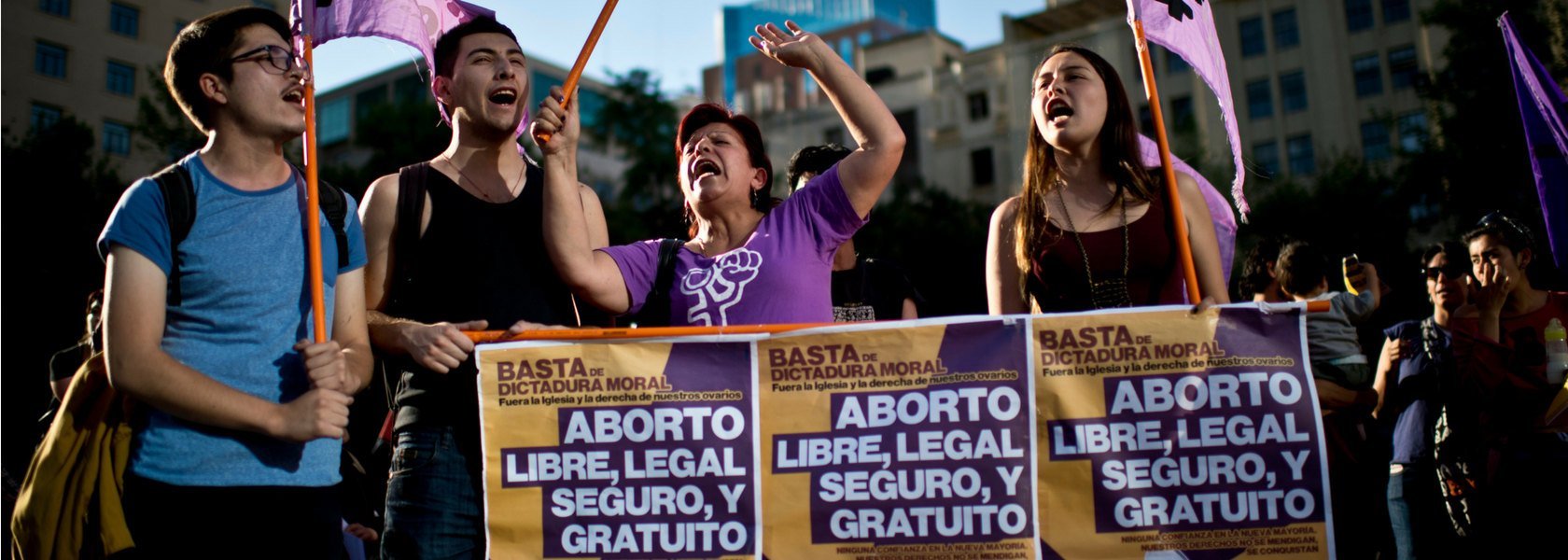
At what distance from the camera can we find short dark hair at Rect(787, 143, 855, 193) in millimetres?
5359

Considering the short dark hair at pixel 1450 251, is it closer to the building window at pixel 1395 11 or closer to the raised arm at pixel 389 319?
the raised arm at pixel 389 319

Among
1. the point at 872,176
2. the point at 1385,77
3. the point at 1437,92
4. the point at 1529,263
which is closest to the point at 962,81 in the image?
the point at 1385,77

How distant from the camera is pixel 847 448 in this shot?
2.99 m

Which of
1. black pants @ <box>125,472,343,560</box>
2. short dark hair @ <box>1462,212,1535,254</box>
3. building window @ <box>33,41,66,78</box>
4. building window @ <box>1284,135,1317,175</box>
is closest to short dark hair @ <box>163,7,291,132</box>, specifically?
black pants @ <box>125,472,343,560</box>

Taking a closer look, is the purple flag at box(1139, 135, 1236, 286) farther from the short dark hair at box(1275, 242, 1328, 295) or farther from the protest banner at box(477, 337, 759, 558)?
the short dark hair at box(1275, 242, 1328, 295)

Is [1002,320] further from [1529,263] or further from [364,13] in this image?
[1529,263]

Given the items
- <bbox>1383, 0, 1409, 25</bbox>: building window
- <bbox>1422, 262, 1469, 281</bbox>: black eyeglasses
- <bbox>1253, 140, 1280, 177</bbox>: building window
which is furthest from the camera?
<bbox>1253, 140, 1280, 177</bbox>: building window

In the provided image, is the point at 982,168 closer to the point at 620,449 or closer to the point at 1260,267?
the point at 1260,267

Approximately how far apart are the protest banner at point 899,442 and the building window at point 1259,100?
3932cm

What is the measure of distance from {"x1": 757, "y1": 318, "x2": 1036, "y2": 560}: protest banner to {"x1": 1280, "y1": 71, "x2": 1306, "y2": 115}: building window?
38.9 metres

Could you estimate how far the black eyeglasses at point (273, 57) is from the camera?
2932 millimetres

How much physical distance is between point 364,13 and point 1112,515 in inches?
108

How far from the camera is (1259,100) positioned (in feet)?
129

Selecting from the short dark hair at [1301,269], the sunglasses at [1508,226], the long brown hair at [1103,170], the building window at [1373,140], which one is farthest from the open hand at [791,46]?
the building window at [1373,140]
